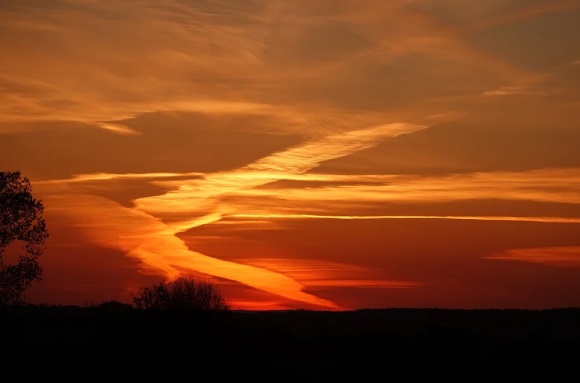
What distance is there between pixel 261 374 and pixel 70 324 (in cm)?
1918

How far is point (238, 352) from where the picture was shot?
1697 inches

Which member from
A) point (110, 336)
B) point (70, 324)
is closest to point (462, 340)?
point (110, 336)

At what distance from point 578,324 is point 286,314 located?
2660cm

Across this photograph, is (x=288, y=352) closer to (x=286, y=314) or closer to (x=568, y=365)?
(x=568, y=365)

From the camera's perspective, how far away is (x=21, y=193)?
202 feet

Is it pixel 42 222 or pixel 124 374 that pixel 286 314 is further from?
pixel 124 374

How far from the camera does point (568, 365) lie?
138 feet

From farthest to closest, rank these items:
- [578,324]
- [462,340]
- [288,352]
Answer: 1. [578,324]
2. [462,340]
3. [288,352]

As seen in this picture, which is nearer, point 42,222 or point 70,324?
point 70,324

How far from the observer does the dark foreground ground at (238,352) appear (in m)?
38.7

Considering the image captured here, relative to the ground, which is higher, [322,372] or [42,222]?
[42,222]

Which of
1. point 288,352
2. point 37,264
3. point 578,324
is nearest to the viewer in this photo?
point 288,352

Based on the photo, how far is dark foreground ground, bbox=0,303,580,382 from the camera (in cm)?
3869

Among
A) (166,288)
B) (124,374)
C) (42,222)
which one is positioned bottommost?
(124,374)
